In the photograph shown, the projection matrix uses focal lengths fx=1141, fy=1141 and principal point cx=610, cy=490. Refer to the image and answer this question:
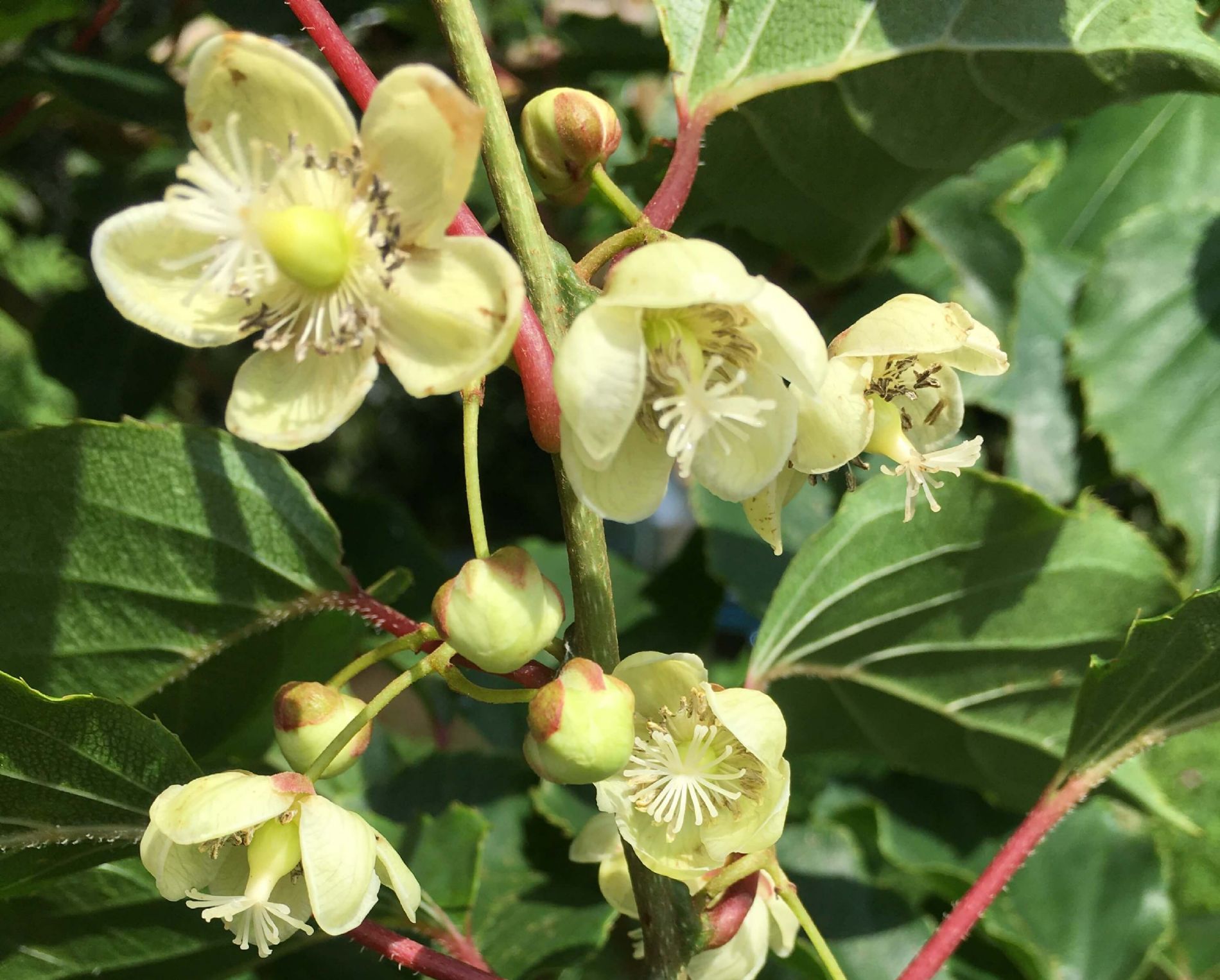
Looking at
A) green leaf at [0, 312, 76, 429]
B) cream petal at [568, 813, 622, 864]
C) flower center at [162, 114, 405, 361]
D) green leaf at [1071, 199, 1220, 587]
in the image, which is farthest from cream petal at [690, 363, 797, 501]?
green leaf at [0, 312, 76, 429]

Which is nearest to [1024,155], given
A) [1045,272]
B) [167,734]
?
[1045,272]

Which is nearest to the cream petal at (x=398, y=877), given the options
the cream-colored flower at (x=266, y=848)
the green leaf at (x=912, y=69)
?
the cream-colored flower at (x=266, y=848)

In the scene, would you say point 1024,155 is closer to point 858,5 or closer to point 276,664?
point 858,5

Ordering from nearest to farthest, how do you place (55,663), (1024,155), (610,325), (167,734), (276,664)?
(610,325), (167,734), (55,663), (276,664), (1024,155)

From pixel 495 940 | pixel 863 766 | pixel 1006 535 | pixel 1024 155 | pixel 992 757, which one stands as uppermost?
pixel 1024 155


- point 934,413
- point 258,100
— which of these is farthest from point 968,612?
point 258,100

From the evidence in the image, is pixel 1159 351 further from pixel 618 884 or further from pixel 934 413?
pixel 618 884
